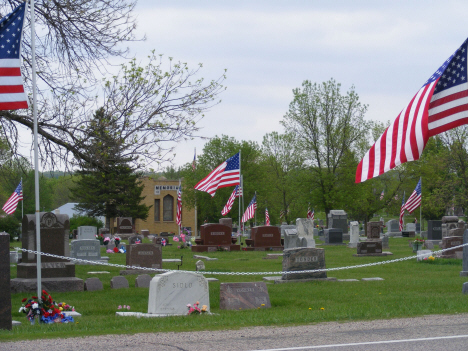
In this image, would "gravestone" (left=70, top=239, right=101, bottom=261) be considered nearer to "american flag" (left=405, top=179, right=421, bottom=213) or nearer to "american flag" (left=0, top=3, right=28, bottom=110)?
"american flag" (left=0, top=3, right=28, bottom=110)

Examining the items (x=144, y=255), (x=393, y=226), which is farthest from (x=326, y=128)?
(x=144, y=255)

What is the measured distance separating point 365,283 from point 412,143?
719 cm

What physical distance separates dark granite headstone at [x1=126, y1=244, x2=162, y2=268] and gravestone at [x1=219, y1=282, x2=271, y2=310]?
9048mm

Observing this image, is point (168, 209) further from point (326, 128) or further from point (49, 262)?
point (49, 262)

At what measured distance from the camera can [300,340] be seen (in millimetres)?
7391

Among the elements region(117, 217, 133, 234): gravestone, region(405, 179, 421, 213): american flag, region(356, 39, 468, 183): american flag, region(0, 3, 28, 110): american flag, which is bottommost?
region(117, 217, 133, 234): gravestone

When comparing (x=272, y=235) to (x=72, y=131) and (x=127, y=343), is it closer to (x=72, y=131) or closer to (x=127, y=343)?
(x=72, y=131)

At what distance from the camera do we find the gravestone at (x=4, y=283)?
27.4ft

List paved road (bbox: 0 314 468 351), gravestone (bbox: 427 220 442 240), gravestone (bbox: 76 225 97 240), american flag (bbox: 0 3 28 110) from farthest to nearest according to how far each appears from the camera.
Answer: gravestone (bbox: 427 220 442 240), gravestone (bbox: 76 225 97 240), american flag (bbox: 0 3 28 110), paved road (bbox: 0 314 468 351)

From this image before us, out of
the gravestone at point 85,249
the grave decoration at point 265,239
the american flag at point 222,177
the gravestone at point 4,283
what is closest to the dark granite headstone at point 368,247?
the american flag at point 222,177

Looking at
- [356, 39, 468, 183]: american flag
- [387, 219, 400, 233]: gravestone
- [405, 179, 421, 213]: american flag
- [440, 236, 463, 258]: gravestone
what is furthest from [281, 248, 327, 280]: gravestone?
[387, 219, 400, 233]: gravestone

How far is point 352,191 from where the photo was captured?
51.4 m

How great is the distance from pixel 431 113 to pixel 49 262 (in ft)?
35.4

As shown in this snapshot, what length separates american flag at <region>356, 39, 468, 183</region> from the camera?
948 centimetres
